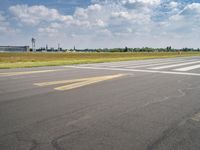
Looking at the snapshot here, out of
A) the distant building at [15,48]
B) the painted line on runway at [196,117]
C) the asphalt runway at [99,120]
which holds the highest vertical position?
the distant building at [15,48]

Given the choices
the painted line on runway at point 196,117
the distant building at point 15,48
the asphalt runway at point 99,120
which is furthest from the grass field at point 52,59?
the distant building at point 15,48

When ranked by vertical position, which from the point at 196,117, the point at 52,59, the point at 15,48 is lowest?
the point at 52,59

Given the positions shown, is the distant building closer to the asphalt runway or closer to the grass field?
the grass field

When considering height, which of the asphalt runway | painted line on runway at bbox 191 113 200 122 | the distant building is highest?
the distant building

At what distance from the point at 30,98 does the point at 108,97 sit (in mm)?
2093

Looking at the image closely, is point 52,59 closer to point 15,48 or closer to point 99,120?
point 99,120

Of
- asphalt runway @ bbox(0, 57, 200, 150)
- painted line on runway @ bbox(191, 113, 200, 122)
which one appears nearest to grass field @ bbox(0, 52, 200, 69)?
asphalt runway @ bbox(0, 57, 200, 150)

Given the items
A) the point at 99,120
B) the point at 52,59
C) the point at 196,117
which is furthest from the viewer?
the point at 52,59

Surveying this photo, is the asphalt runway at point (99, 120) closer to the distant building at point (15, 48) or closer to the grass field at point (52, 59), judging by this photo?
the grass field at point (52, 59)

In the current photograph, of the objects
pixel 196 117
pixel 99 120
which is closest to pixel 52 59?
pixel 99 120

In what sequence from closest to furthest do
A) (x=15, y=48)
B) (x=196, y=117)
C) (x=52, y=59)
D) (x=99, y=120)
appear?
(x=99, y=120) → (x=196, y=117) → (x=52, y=59) → (x=15, y=48)

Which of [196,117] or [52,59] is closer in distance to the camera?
[196,117]

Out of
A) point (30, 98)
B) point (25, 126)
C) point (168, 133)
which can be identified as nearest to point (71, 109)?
point (25, 126)

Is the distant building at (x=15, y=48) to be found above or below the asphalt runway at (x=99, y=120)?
above
